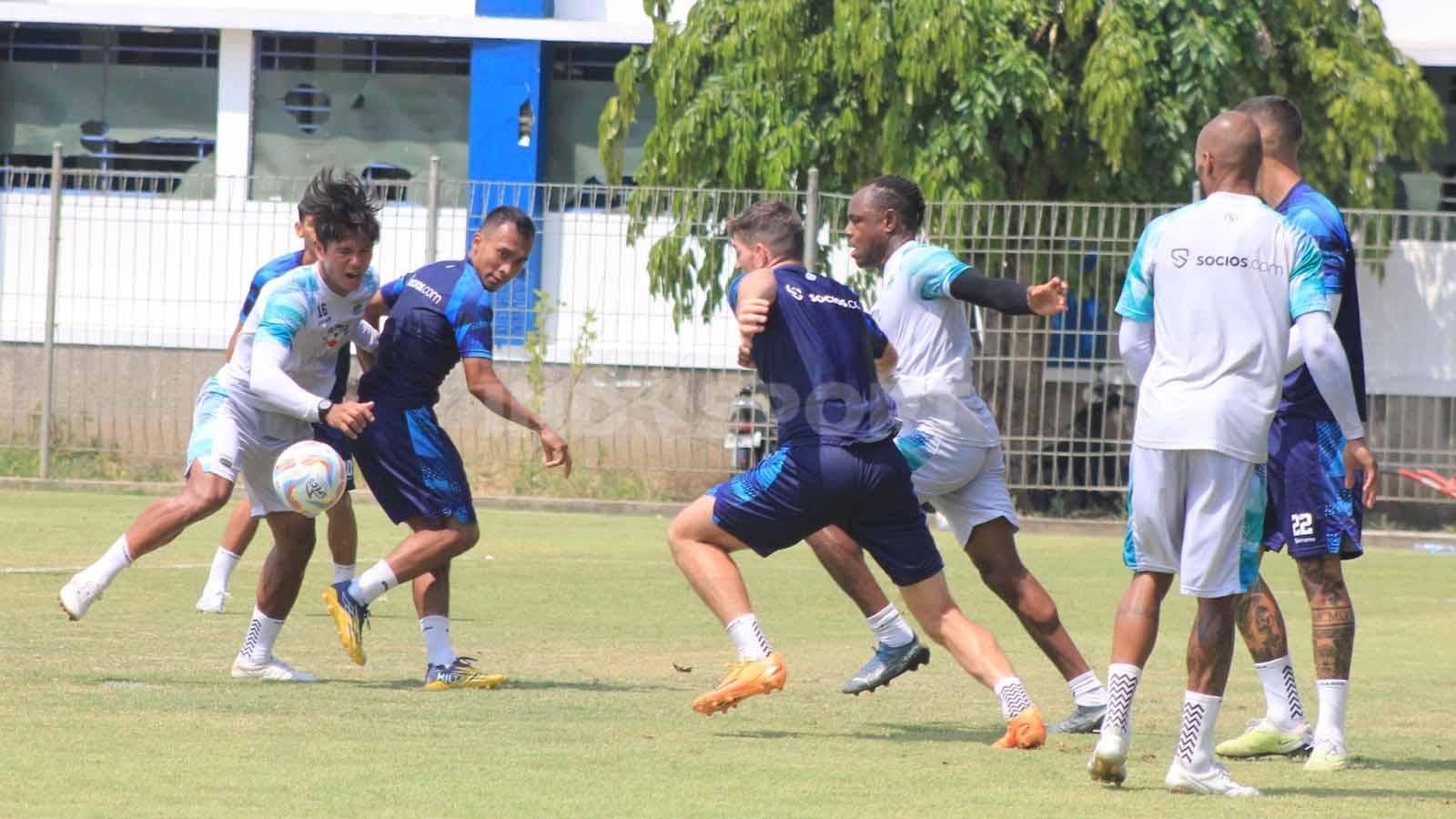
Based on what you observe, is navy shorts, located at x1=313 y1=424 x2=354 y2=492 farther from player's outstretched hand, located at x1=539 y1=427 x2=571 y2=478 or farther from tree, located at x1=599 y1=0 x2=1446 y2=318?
tree, located at x1=599 y1=0 x2=1446 y2=318

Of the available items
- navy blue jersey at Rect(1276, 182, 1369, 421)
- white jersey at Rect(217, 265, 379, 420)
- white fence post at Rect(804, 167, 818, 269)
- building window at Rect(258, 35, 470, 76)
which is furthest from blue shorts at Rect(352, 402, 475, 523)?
building window at Rect(258, 35, 470, 76)

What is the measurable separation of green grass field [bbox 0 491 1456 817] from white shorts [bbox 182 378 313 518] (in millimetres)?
724

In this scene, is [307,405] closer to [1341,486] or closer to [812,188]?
[1341,486]

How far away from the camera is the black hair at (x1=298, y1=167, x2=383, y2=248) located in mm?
8305

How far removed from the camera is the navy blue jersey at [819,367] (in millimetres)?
7090

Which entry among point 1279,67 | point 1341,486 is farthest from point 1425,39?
point 1341,486

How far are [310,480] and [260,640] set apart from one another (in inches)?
27.1

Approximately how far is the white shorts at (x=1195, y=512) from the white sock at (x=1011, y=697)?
816 millimetres

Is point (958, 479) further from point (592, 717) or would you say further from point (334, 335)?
point (334, 335)

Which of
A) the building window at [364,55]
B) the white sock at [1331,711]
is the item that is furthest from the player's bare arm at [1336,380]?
the building window at [364,55]

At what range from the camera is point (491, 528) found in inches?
651

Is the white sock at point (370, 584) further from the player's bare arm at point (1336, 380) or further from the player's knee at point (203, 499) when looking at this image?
the player's bare arm at point (1336, 380)

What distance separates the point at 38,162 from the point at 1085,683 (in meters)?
21.3

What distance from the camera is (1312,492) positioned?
276 inches
